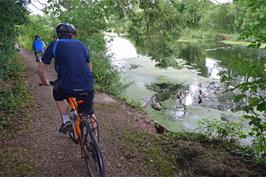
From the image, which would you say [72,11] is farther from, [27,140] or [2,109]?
[27,140]

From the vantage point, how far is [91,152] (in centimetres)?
464

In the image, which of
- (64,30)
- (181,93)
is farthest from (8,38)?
(181,93)

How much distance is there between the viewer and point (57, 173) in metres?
5.44

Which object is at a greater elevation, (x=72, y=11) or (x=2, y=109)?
(x=72, y=11)

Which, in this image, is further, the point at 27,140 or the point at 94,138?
the point at 27,140

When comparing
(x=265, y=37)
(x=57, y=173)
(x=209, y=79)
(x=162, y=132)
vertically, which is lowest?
(x=209, y=79)

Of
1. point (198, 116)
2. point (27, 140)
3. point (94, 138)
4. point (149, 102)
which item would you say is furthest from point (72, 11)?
point (94, 138)

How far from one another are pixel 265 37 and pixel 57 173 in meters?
3.84

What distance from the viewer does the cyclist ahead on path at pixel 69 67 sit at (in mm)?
4629

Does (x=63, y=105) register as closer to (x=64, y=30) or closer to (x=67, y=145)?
(x=64, y=30)

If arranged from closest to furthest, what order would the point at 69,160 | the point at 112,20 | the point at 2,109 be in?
1. the point at 69,160
2. the point at 2,109
3. the point at 112,20

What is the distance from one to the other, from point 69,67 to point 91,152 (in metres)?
1.17

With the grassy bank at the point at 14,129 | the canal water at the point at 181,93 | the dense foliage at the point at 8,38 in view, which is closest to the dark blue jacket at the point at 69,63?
the grassy bank at the point at 14,129

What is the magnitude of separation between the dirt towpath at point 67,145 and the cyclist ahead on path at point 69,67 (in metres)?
0.86
